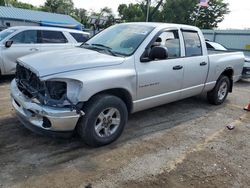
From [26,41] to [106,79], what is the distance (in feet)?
17.9

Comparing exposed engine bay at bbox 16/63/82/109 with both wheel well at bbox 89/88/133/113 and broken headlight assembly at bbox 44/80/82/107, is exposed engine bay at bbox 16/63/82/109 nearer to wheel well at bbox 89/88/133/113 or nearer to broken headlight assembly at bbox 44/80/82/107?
broken headlight assembly at bbox 44/80/82/107

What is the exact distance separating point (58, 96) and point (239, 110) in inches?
186

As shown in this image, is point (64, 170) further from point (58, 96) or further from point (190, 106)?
point (190, 106)

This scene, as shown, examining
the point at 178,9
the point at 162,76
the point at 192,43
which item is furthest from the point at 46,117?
the point at 178,9

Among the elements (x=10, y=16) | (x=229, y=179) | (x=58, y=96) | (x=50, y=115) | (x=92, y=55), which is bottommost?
(x=229, y=179)

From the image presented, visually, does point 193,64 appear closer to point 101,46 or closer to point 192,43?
point 192,43

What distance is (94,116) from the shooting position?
350cm

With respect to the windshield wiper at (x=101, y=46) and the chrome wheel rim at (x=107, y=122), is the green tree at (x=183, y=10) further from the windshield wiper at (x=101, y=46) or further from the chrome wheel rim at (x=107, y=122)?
the chrome wheel rim at (x=107, y=122)

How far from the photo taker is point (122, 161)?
11.5 feet

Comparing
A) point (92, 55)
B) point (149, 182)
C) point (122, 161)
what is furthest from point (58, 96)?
point (149, 182)

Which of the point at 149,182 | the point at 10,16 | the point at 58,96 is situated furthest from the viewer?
the point at 10,16

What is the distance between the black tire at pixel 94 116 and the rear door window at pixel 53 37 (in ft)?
18.1

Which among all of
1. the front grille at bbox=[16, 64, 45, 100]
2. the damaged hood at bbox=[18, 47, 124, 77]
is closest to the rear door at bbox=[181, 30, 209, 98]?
the damaged hood at bbox=[18, 47, 124, 77]

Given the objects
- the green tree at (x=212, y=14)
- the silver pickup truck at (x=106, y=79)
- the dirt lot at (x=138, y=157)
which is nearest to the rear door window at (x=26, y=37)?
the dirt lot at (x=138, y=157)
